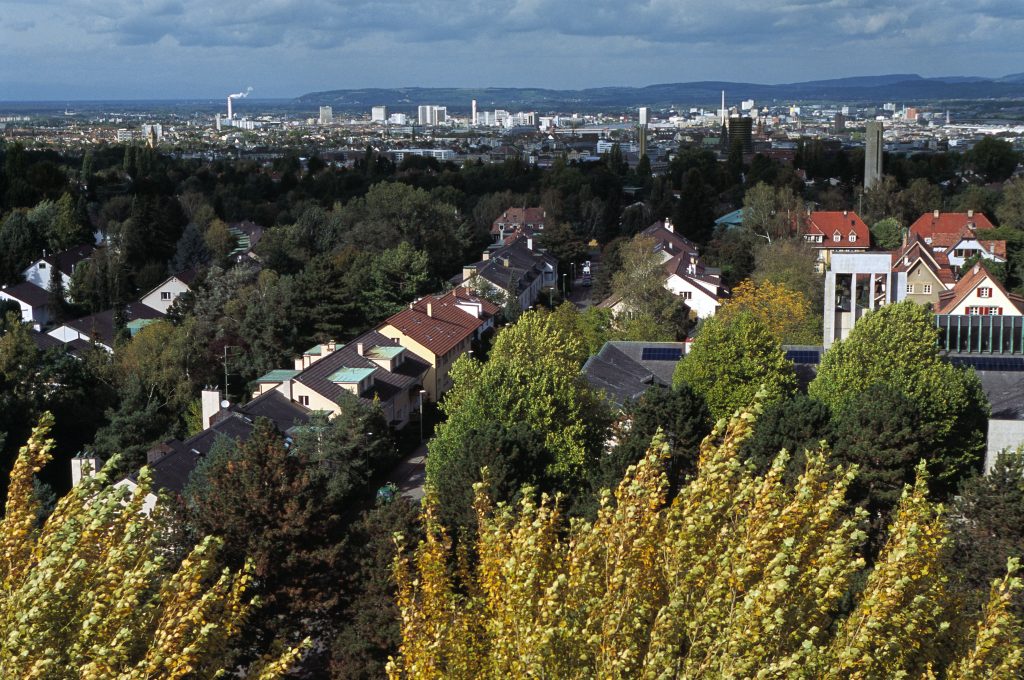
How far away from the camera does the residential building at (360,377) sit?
2477 centimetres

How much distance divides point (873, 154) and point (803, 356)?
152ft

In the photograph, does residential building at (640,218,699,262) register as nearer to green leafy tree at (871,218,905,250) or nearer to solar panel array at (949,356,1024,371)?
green leafy tree at (871,218,905,250)

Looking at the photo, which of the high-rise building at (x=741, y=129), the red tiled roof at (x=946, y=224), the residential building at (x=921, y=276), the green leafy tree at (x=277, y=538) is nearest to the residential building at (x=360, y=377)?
the green leafy tree at (x=277, y=538)

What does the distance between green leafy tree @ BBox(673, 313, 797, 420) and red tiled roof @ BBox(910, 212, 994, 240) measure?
2864 centimetres

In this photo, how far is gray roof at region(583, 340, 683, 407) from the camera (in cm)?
2295

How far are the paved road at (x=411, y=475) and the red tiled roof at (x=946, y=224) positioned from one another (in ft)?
97.0

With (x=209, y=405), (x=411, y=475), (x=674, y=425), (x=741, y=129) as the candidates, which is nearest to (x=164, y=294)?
(x=209, y=405)

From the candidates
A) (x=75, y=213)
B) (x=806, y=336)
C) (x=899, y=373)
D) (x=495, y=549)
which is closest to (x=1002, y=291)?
(x=806, y=336)

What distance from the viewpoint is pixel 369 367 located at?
87.0ft

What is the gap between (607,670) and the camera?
7027 mm

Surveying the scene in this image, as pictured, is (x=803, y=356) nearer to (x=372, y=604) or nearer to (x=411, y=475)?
(x=411, y=475)

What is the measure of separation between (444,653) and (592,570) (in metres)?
1.23

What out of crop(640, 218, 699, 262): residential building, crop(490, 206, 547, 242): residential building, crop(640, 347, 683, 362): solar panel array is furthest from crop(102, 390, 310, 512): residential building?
crop(490, 206, 547, 242): residential building

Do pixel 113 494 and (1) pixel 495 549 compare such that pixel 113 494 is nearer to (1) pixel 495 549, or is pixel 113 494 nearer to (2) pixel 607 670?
(1) pixel 495 549
